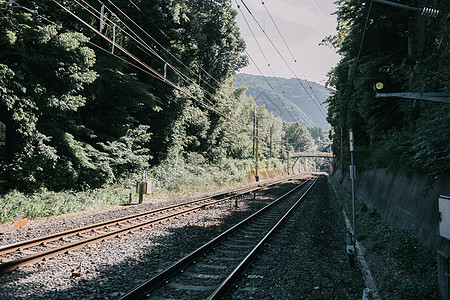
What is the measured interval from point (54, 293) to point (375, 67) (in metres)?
14.1

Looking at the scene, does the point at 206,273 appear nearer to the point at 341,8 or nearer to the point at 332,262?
the point at 332,262

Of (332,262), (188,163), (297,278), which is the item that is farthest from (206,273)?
(188,163)

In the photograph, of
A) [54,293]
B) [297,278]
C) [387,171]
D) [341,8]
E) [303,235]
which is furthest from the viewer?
[341,8]

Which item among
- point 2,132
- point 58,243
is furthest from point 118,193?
point 58,243

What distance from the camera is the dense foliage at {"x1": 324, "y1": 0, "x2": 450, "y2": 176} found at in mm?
6414

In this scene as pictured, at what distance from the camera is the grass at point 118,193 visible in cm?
1105

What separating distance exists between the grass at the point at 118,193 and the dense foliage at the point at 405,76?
1323 centimetres

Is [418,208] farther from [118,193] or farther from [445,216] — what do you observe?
[118,193]

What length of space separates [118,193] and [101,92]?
24.4 feet

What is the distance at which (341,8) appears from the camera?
44.1 ft

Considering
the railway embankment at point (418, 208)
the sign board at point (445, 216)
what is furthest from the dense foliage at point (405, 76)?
the sign board at point (445, 216)

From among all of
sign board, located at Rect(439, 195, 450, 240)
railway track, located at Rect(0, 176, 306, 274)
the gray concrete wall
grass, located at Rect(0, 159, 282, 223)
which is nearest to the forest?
grass, located at Rect(0, 159, 282, 223)

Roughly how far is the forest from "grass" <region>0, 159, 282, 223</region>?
1.32 ft

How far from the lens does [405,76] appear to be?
33.9 feet
